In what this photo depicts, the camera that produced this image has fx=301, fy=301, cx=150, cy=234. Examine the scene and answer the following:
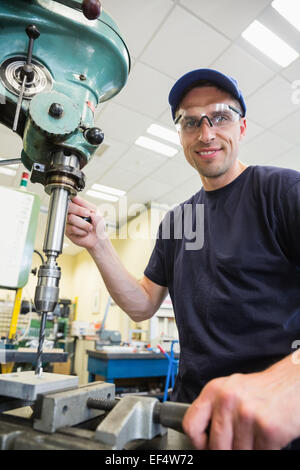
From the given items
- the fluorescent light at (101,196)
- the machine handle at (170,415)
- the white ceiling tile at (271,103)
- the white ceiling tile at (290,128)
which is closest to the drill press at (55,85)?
the machine handle at (170,415)

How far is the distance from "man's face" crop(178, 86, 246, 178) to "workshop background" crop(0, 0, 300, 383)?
1606mm

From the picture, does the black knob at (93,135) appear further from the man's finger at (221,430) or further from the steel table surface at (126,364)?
the steel table surface at (126,364)

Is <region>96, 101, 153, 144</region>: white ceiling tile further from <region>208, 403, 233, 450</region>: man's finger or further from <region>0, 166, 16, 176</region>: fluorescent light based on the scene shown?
<region>208, 403, 233, 450</region>: man's finger

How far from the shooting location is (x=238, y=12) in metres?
2.12

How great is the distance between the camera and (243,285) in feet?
2.49

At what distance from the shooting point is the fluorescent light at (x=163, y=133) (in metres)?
3.50

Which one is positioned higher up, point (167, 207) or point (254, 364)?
point (167, 207)

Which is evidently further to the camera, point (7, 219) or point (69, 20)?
point (7, 219)

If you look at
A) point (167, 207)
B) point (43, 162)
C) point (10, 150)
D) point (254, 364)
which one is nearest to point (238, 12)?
point (43, 162)

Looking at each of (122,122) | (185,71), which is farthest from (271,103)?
(122,122)

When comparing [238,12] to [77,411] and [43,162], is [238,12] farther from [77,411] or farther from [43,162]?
[77,411]

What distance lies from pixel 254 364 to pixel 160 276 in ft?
1.52

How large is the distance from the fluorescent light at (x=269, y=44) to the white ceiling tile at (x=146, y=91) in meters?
0.77
